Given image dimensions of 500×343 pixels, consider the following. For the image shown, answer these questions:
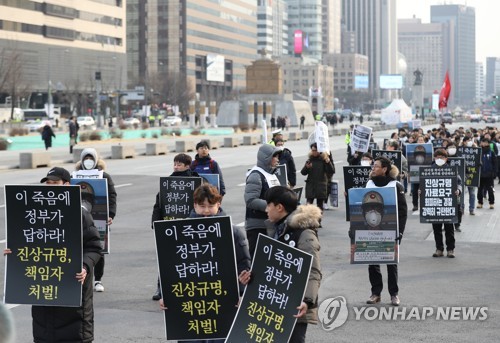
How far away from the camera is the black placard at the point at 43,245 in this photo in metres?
7.79

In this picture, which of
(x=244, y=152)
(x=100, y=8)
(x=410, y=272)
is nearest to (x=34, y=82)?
(x=100, y=8)

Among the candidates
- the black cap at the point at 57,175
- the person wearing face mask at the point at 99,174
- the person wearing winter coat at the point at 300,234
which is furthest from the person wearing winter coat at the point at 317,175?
the person wearing winter coat at the point at 300,234

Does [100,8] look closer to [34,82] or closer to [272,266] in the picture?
[34,82]

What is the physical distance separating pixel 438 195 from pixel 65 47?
118 metres

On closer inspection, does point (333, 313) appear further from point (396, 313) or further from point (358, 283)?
point (358, 283)

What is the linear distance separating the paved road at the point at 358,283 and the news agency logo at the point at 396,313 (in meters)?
0.11

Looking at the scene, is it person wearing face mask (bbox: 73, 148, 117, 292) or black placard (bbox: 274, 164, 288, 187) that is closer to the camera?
person wearing face mask (bbox: 73, 148, 117, 292)

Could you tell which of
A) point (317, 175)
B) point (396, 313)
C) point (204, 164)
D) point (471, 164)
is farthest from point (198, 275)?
point (471, 164)

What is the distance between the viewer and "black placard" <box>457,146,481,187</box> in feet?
73.8

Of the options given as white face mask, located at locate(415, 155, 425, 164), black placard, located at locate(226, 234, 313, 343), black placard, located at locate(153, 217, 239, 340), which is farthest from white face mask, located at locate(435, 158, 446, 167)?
black placard, located at locate(226, 234, 313, 343)

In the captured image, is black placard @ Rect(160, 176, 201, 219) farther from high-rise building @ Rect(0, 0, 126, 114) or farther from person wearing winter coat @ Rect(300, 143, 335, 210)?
Result: high-rise building @ Rect(0, 0, 126, 114)

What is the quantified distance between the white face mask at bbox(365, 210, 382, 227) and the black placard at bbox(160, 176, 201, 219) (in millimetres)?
2232

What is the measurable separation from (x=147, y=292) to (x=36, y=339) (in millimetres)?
5238

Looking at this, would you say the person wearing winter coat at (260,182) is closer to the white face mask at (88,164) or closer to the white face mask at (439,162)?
the white face mask at (88,164)
